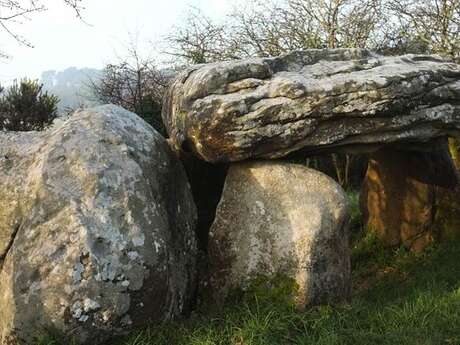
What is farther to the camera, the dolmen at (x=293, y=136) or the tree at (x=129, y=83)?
the tree at (x=129, y=83)

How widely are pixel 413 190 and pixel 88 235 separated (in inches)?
198

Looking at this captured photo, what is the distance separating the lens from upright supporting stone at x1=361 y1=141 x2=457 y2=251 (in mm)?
7805

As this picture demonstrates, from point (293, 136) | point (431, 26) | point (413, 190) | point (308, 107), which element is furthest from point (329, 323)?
point (431, 26)

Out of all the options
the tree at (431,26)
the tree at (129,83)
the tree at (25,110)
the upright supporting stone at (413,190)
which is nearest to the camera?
the upright supporting stone at (413,190)

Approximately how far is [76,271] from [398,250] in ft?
16.3

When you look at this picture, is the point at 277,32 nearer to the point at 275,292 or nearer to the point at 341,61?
the point at 341,61

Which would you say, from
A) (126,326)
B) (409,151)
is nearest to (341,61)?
(409,151)

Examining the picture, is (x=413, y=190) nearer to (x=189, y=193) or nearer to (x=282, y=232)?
(x=282, y=232)

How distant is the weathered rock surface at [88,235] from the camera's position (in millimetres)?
4449

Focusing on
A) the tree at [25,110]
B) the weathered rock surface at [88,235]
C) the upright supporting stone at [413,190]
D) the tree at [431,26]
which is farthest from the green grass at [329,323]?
the tree at [25,110]

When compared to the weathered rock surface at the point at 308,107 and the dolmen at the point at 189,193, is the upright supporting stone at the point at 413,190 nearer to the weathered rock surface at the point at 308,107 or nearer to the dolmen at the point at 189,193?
the dolmen at the point at 189,193

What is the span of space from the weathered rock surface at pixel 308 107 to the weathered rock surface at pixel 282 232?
1.02 ft

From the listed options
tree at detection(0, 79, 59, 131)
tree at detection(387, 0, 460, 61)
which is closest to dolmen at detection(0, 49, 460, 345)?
tree at detection(387, 0, 460, 61)

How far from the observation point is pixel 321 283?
544 cm
